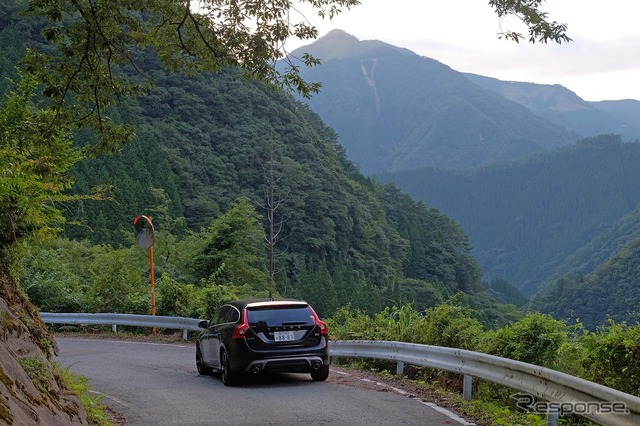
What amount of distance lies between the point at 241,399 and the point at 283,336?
1.57 m

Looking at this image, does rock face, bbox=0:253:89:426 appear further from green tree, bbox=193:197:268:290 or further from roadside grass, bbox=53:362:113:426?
green tree, bbox=193:197:268:290

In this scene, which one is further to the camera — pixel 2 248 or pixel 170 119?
pixel 170 119

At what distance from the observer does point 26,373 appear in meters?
Result: 7.30

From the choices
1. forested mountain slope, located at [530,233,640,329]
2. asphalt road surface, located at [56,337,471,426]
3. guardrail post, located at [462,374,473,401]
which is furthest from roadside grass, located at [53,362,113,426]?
forested mountain slope, located at [530,233,640,329]

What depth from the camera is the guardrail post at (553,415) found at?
754cm

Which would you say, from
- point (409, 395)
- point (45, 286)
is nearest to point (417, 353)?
point (409, 395)

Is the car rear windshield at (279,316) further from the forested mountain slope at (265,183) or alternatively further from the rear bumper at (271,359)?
the forested mountain slope at (265,183)

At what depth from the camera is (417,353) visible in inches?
489

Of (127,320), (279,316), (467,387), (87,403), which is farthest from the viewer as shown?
(127,320)

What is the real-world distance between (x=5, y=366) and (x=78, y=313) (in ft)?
61.2

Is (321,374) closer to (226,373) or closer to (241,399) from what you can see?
(226,373)

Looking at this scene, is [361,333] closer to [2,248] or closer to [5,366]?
[2,248]

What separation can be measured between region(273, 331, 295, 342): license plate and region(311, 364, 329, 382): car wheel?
78 cm

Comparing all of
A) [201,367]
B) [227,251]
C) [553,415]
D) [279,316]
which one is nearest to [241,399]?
[279,316]
